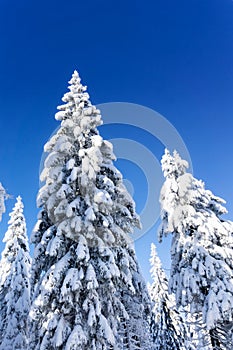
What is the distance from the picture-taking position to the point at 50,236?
39.7ft

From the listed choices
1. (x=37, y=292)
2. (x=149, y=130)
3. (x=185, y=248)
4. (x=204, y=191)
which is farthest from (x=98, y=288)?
(x=149, y=130)

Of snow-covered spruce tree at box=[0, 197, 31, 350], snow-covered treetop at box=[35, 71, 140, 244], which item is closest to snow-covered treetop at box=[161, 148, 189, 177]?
snow-covered treetop at box=[35, 71, 140, 244]

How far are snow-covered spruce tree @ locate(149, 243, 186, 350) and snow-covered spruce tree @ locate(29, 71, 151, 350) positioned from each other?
11957 mm

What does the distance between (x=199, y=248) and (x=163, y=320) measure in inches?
596

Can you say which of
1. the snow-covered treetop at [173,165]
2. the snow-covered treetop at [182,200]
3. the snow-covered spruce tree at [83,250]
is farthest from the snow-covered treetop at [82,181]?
the snow-covered treetop at [173,165]

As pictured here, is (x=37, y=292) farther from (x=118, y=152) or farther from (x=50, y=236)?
(x=118, y=152)

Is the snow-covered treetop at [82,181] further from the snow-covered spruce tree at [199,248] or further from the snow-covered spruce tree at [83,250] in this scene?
the snow-covered spruce tree at [199,248]

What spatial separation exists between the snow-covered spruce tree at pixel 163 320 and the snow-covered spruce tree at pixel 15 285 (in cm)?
1117

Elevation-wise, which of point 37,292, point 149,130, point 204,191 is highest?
point 149,130

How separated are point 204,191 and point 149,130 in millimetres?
6224

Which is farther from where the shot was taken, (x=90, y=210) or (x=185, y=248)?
(x=185, y=248)

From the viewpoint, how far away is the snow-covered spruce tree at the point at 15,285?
741 inches

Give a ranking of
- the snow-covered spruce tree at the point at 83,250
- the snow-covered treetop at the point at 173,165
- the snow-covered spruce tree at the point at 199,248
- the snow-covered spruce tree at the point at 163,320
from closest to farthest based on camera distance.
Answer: the snow-covered spruce tree at the point at 83,250
the snow-covered spruce tree at the point at 199,248
the snow-covered treetop at the point at 173,165
the snow-covered spruce tree at the point at 163,320

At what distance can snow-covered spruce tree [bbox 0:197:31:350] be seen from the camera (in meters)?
18.8
